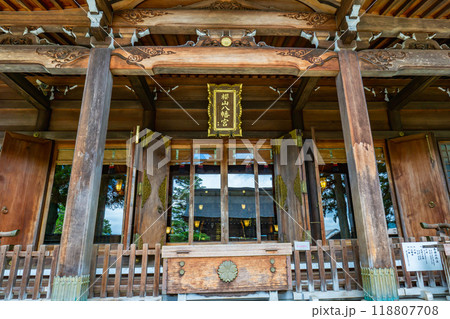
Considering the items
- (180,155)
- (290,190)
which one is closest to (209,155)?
(180,155)

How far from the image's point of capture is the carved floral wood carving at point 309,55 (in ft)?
13.6

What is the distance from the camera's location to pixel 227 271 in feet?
10.8

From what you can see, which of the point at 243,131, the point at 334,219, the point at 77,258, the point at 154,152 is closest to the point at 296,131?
the point at 243,131

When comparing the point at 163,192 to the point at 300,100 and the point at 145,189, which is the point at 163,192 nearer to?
the point at 145,189

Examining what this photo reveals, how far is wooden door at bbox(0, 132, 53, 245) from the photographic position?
5.32 m

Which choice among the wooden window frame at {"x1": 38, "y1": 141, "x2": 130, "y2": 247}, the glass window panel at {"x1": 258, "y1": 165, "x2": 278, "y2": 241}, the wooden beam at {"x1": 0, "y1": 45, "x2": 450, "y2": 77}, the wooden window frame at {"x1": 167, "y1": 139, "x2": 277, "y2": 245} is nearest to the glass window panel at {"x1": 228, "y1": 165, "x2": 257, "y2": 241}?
the glass window panel at {"x1": 258, "y1": 165, "x2": 278, "y2": 241}

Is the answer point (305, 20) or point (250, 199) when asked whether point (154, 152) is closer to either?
point (250, 199)

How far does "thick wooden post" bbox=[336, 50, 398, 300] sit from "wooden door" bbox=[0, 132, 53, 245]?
19.5 ft

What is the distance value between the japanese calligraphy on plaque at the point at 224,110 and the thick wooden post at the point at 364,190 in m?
2.21

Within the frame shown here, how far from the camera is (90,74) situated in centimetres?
391

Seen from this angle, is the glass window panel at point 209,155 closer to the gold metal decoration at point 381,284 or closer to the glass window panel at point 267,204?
the glass window panel at point 267,204

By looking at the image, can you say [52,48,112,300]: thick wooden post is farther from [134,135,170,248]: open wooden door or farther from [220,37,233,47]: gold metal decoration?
[134,135,170,248]: open wooden door

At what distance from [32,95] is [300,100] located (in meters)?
5.70

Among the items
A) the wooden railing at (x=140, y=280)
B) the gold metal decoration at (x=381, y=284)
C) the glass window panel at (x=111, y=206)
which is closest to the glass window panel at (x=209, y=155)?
the glass window panel at (x=111, y=206)
